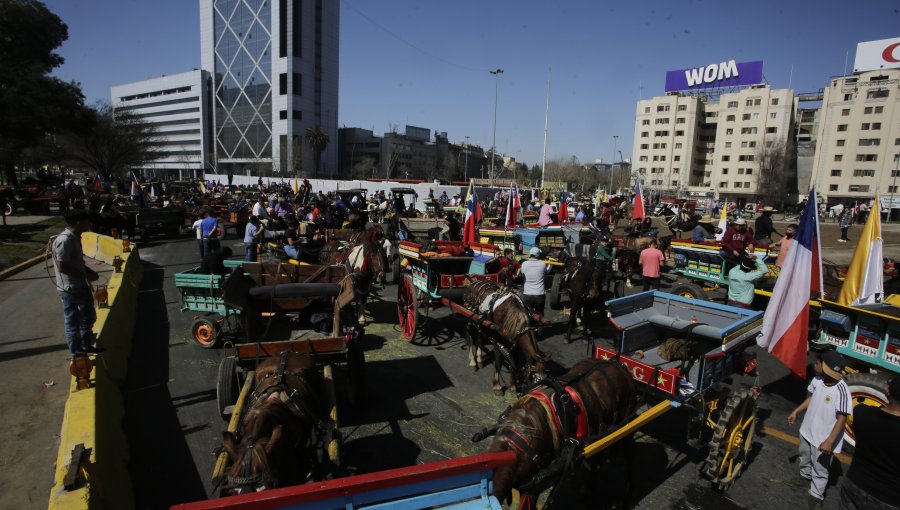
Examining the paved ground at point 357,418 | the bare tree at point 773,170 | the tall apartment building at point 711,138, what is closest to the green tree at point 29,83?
the paved ground at point 357,418

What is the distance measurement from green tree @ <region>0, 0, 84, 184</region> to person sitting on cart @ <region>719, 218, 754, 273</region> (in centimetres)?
3736

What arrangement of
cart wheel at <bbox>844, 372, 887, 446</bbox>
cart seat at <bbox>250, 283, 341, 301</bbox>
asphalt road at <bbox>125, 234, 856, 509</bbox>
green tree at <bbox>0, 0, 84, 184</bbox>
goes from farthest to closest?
green tree at <bbox>0, 0, 84, 184</bbox>, cart seat at <bbox>250, 283, 341, 301</bbox>, cart wheel at <bbox>844, 372, 887, 446</bbox>, asphalt road at <bbox>125, 234, 856, 509</bbox>

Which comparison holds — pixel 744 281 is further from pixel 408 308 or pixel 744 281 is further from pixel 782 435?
pixel 408 308

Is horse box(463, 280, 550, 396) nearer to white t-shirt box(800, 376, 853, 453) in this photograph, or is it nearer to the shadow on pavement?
white t-shirt box(800, 376, 853, 453)

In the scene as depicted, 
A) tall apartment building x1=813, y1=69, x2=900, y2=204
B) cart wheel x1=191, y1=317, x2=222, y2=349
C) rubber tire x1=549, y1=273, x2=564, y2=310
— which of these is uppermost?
tall apartment building x1=813, y1=69, x2=900, y2=204

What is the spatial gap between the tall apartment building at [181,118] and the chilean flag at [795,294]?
408ft

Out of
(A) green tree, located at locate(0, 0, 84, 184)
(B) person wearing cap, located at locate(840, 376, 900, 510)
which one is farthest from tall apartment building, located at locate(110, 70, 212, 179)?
(B) person wearing cap, located at locate(840, 376, 900, 510)

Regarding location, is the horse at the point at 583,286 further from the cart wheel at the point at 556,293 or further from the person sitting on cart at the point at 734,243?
the person sitting on cart at the point at 734,243

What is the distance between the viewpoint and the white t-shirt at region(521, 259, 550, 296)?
8289 mm

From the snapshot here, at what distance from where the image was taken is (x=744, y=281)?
28.5 feet

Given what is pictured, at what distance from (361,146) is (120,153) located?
72.7 meters

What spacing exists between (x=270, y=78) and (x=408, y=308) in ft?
334

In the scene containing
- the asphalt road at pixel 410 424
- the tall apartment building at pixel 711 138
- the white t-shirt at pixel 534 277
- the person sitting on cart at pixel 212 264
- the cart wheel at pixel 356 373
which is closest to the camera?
the asphalt road at pixel 410 424

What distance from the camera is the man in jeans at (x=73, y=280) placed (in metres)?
5.98
